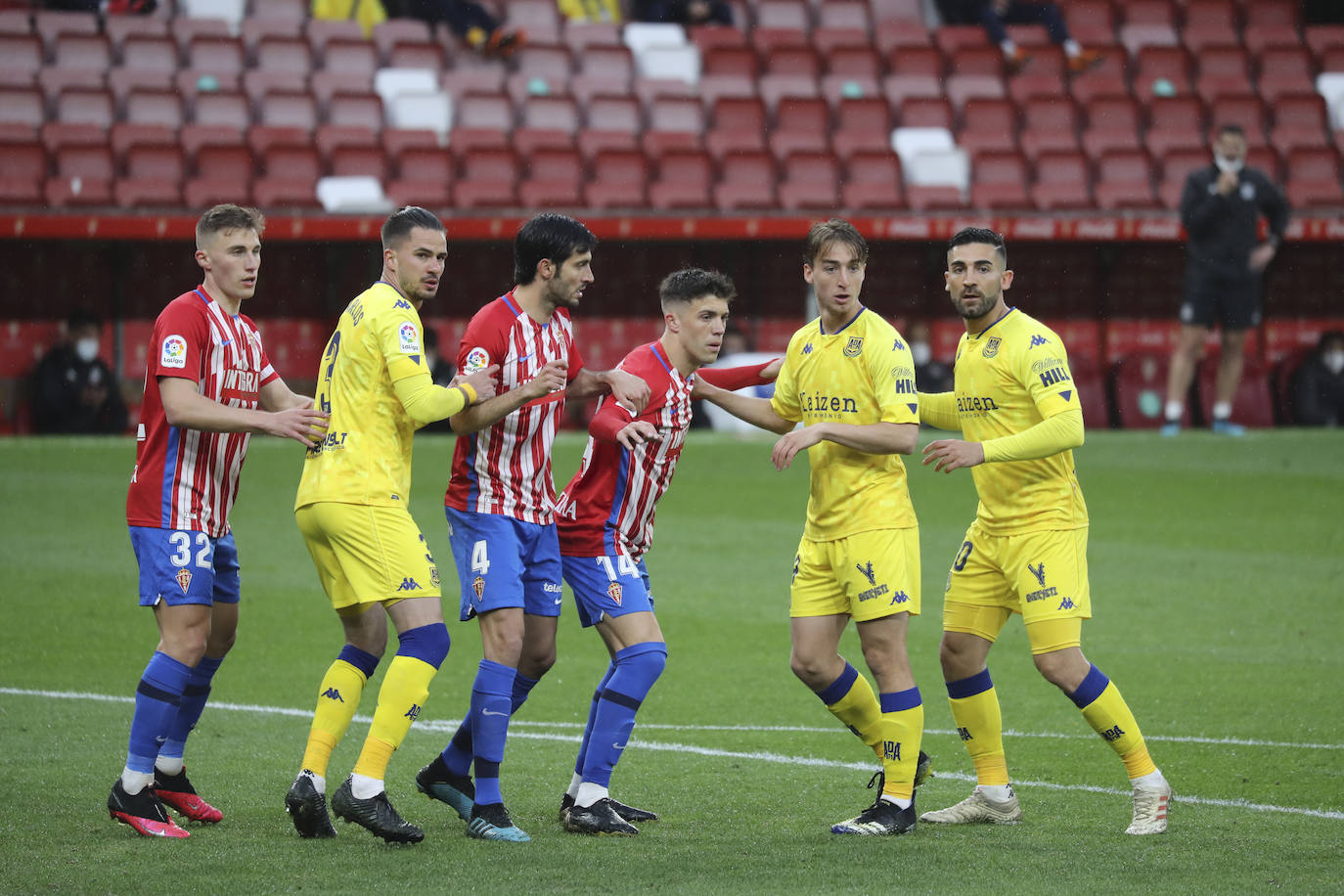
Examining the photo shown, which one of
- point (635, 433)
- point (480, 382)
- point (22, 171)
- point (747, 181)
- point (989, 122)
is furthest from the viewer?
point (989, 122)

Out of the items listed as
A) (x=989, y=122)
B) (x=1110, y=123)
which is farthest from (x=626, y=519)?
(x=1110, y=123)

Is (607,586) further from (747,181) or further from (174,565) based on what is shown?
(747,181)

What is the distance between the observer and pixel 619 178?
749 inches

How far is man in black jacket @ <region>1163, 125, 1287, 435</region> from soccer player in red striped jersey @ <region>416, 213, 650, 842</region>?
37.9ft

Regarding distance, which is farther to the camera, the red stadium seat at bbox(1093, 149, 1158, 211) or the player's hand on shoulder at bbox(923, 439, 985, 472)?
the red stadium seat at bbox(1093, 149, 1158, 211)

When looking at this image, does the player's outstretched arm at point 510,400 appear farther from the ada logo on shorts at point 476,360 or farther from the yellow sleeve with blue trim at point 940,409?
the yellow sleeve with blue trim at point 940,409

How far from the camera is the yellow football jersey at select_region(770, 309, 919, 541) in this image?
5.82 meters

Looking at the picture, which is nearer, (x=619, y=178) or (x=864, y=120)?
(x=619, y=178)

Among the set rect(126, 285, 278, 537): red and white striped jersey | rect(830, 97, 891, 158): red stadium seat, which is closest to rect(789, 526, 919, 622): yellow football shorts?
rect(126, 285, 278, 537): red and white striped jersey

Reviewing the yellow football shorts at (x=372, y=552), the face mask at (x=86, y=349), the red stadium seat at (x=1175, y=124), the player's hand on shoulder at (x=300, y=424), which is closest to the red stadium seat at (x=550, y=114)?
the face mask at (x=86, y=349)

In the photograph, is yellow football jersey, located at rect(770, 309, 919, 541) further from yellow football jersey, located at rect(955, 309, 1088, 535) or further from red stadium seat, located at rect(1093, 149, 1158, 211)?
red stadium seat, located at rect(1093, 149, 1158, 211)

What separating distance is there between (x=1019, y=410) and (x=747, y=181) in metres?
13.8

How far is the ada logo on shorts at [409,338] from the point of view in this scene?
5.43m

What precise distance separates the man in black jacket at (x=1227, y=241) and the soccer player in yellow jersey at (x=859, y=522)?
11.0 m
